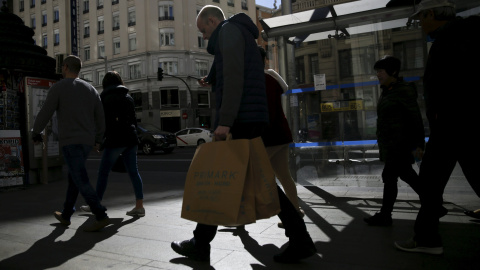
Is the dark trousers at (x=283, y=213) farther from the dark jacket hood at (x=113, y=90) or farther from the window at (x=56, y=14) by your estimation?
the window at (x=56, y=14)

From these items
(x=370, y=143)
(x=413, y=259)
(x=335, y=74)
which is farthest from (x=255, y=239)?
(x=335, y=74)

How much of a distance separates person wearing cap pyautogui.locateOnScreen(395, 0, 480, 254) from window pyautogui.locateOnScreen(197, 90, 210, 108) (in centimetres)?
3772

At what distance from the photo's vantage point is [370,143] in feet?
19.2

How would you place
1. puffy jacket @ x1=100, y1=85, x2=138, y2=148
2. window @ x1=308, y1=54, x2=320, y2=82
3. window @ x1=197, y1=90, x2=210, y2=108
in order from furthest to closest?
window @ x1=197, y1=90, x2=210, y2=108
window @ x1=308, y1=54, x2=320, y2=82
puffy jacket @ x1=100, y1=85, x2=138, y2=148

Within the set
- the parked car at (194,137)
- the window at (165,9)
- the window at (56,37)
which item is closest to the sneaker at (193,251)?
the parked car at (194,137)

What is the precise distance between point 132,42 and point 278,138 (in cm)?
3942

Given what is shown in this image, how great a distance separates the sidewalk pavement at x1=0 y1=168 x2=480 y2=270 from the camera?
289 cm

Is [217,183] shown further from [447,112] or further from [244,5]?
[244,5]

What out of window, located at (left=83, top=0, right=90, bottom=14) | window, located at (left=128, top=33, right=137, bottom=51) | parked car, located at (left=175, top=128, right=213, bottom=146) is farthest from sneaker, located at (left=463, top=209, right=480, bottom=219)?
window, located at (left=83, top=0, right=90, bottom=14)

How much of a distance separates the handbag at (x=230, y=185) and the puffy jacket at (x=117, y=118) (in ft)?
7.19

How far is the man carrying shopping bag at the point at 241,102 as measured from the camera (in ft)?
8.84

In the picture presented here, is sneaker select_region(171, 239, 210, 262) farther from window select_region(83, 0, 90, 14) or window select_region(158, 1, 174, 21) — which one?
window select_region(83, 0, 90, 14)

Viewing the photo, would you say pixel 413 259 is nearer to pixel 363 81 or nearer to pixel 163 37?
pixel 363 81

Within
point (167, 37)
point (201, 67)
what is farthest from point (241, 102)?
point (167, 37)
